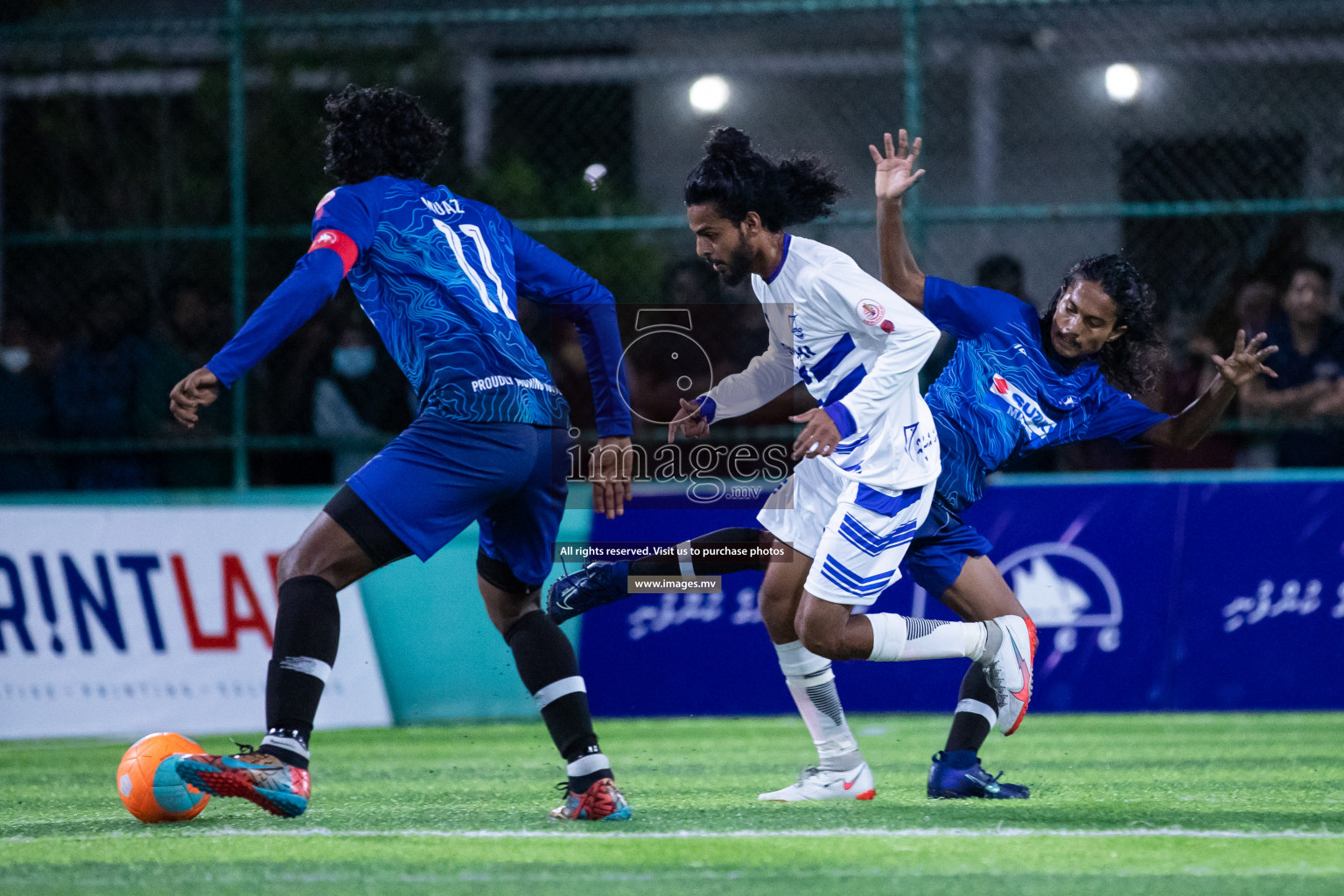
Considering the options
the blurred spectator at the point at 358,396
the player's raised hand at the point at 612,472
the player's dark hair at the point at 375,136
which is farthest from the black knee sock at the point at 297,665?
the blurred spectator at the point at 358,396

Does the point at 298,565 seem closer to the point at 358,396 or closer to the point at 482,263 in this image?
the point at 482,263

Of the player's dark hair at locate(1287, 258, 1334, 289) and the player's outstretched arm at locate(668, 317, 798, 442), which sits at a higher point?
the player's dark hair at locate(1287, 258, 1334, 289)

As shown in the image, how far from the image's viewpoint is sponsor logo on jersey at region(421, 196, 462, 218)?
471cm

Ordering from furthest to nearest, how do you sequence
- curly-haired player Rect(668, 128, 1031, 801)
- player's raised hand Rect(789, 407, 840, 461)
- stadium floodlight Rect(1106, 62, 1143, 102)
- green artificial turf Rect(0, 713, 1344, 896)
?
stadium floodlight Rect(1106, 62, 1143, 102), curly-haired player Rect(668, 128, 1031, 801), player's raised hand Rect(789, 407, 840, 461), green artificial turf Rect(0, 713, 1344, 896)

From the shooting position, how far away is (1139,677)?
8.38 metres

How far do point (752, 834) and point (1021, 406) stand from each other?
1.74m

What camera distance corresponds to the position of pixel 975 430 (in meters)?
5.39

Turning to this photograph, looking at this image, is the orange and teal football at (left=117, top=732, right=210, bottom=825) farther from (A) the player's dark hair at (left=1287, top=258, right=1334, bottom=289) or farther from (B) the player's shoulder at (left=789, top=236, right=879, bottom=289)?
(A) the player's dark hair at (left=1287, top=258, right=1334, bottom=289)

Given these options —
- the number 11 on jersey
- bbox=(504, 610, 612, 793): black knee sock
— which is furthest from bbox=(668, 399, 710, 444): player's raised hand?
bbox=(504, 610, 612, 793): black knee sock

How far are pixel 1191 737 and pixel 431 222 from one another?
4573 mm

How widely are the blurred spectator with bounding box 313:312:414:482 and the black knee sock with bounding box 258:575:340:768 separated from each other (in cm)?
440

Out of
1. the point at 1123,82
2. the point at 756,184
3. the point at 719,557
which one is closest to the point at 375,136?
the point at 756,184

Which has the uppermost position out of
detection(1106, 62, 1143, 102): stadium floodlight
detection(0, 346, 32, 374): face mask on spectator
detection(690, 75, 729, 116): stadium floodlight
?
detection(1106, 62, 1143, 102): stadium floodlight

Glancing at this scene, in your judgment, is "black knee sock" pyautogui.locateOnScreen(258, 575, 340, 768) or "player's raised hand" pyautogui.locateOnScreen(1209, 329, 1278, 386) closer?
"black knee sock" pyautogui.locateOnScreen(258, 575, 340, 768)
